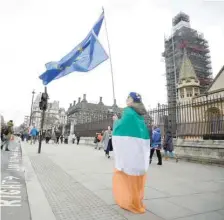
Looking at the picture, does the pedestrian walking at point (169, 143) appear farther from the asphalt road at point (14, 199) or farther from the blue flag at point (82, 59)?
the asphalt road at point (14, 199)

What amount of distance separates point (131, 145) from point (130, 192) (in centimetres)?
73

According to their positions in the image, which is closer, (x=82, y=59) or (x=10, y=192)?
(x=10, y=192)

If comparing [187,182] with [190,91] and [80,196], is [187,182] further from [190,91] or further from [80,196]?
[190,91]

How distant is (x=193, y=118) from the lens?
11297 mm

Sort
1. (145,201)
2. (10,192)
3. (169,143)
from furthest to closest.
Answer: (169,143) < (10,192) < (145,201)

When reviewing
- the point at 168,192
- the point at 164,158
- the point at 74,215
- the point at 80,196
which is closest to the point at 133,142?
the point at 74,215

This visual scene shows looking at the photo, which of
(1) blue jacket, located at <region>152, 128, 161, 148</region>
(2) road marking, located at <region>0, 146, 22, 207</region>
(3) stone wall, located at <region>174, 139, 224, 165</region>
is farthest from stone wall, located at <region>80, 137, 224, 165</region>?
(2) road marking, located at <region>0, 146, 22, 207</region>

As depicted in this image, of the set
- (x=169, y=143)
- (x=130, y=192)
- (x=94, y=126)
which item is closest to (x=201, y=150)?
(x=169, y=143)

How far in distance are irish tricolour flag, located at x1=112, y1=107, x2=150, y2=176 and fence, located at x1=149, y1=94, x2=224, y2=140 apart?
749 centimetres

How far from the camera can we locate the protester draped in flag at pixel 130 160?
342cm

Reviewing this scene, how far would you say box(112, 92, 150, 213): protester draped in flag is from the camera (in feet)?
11.2

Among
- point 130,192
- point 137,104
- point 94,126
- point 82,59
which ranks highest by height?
point 82,59

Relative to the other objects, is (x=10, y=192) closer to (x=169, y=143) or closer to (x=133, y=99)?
(x=133, y=99)

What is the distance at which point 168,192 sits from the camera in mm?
4762
